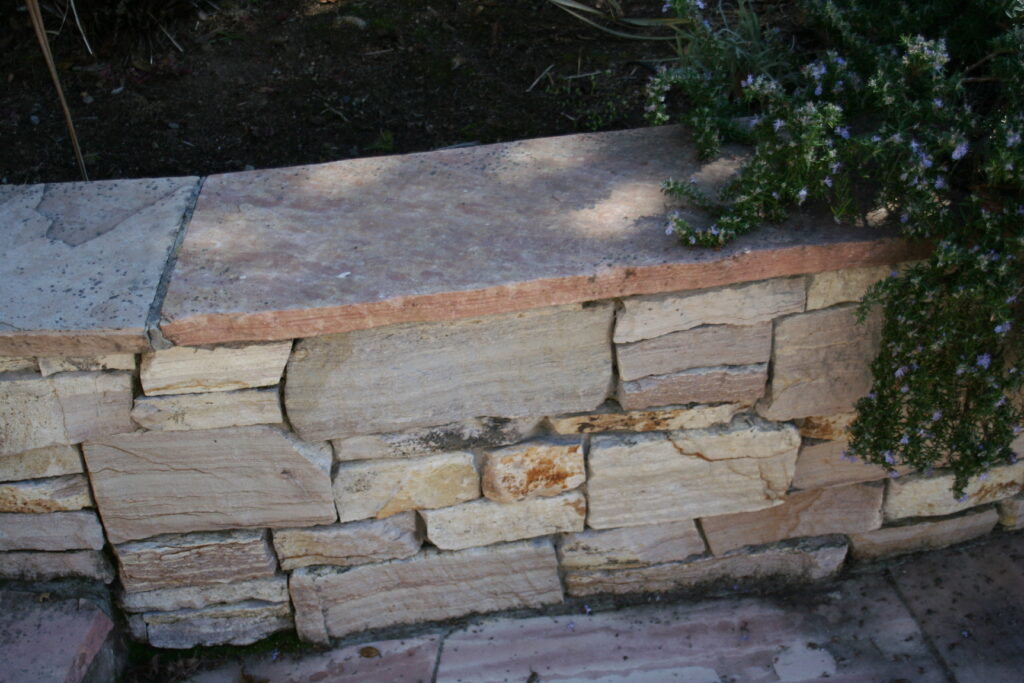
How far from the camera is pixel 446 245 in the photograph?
2176 millimetres

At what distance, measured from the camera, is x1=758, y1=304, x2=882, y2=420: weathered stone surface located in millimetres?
2275

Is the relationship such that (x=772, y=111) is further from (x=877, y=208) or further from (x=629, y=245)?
(x=629, y=245)

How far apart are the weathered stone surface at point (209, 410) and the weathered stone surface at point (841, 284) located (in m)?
1.27

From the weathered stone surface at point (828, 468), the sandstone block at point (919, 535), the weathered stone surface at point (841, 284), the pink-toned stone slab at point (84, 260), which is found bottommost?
the sandstone block at point (919, 535)

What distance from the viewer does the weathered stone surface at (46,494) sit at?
89.7 inches

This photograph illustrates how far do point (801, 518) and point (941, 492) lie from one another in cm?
41

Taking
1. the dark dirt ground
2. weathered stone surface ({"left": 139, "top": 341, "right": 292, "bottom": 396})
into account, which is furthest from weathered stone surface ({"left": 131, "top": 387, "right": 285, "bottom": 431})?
the dark dirt ground

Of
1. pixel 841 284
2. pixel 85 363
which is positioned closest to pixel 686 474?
pixel 841 284

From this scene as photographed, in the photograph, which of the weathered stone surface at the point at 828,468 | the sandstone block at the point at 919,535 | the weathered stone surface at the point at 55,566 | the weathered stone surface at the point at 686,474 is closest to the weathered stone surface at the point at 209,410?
the weathered stone surface at the point at 55,566

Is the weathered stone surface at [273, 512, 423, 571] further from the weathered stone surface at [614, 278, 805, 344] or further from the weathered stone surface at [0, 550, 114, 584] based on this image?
the weathered stone surface at [614, 278, 805, 344]

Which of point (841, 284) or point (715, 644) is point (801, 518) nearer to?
point (715, 644)

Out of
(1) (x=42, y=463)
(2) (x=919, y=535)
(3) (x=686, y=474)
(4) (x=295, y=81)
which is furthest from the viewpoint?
(4) (x=295, y=81)

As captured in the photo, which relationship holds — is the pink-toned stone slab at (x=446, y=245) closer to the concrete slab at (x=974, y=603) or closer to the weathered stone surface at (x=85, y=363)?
the weathered stone surface at (x=85, y=363)

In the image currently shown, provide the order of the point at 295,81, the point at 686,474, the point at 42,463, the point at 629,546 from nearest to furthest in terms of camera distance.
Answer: the point at 42,463
the point at 686,474
the point at 629,546
the point at 295,81
